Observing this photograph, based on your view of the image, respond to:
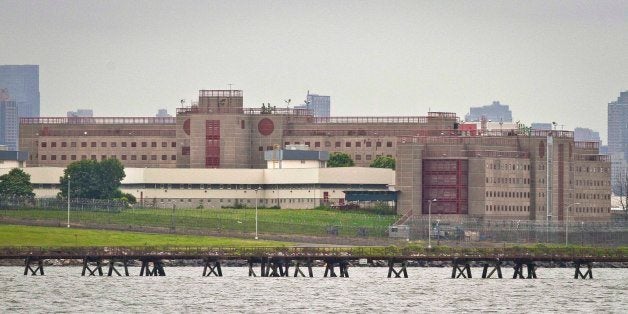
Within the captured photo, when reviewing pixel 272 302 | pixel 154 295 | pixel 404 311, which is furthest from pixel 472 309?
pixel 154 295

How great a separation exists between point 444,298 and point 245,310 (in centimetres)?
2509

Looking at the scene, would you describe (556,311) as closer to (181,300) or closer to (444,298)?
(444,298)

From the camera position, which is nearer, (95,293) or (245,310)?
(245,310)

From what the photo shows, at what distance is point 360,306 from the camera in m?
186

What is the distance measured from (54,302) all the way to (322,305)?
24.9 meters

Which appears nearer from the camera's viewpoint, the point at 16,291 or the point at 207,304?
the point at 207,304

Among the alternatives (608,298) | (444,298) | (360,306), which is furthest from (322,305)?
(608,298)

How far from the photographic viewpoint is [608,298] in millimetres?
197625

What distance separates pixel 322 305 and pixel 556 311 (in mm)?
21369

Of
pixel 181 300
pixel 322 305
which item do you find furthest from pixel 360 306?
pixel 181 300

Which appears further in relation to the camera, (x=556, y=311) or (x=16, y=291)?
(x=16, y=291)

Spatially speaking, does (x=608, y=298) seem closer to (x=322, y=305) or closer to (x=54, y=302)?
(x=322, y=305)

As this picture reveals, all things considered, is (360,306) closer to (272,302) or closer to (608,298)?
(272,302)

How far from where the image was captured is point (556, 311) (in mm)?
182250
